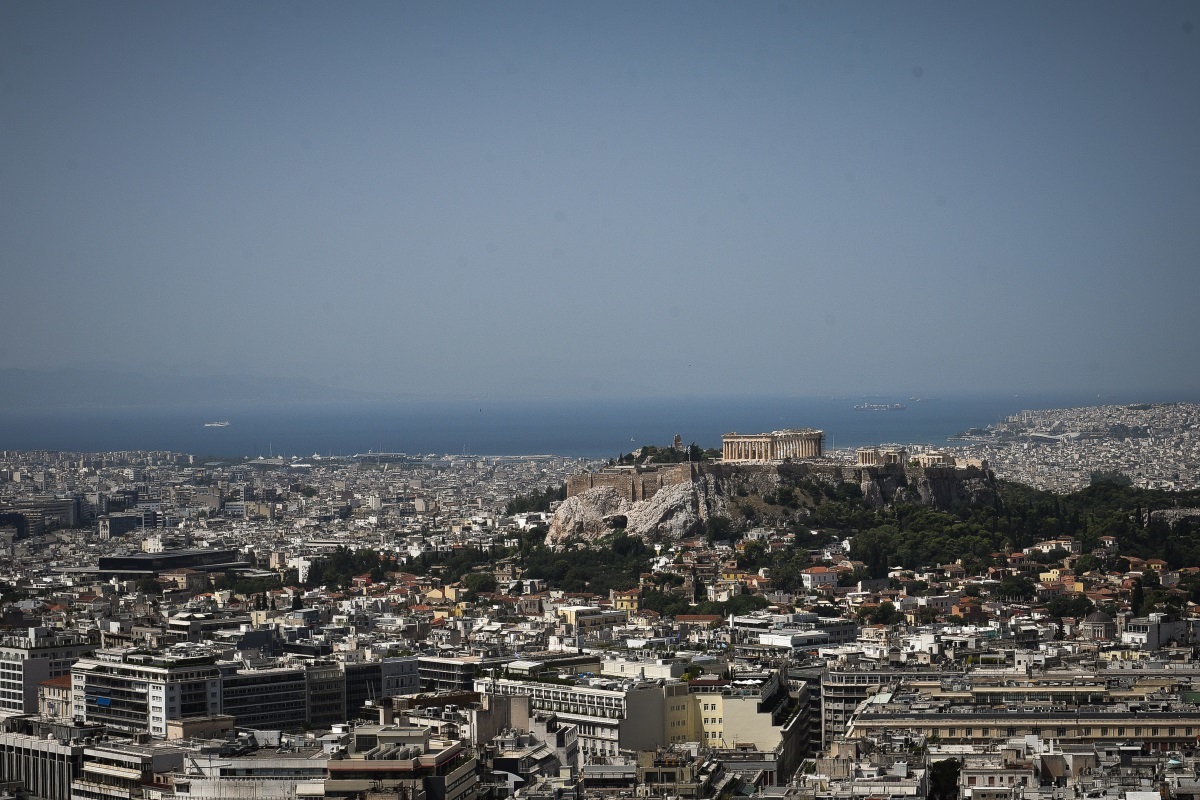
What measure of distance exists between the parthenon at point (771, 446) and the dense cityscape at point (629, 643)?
0.40 ft

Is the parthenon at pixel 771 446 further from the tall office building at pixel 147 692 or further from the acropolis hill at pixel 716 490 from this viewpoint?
the tall office building at pixel 147 692

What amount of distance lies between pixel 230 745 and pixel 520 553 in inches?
1661

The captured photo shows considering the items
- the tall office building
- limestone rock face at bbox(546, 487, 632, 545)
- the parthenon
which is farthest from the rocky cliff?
the tall office building

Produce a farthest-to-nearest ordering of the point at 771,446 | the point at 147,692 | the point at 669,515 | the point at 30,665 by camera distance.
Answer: the point at 771,446 < the point at 669,515 < the point at 30,665 < the point at 147,692

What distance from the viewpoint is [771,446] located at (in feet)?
287

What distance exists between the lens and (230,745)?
34156 mm

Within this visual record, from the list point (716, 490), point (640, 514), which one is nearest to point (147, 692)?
point (640, 514)

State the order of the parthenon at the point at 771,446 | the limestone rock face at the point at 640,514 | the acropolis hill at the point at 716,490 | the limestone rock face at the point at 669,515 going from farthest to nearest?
the parthenon at the point at 771,446, the acropolis hill at the point at 716,490, the limestone rock face at the point at 640,514, the limestone rock face at the point at 669,515

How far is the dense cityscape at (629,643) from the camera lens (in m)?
31.7

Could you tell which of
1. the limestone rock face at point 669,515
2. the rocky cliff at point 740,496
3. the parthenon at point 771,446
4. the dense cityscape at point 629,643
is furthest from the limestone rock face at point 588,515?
the parthenon at point 771,446

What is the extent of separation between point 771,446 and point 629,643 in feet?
127

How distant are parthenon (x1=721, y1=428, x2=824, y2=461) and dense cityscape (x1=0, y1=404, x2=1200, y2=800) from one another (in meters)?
0.12

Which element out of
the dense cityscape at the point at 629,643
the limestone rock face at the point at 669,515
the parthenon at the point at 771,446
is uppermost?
the parthenon at the point at 771,446

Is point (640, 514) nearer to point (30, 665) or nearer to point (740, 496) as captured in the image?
point (740, 496)
